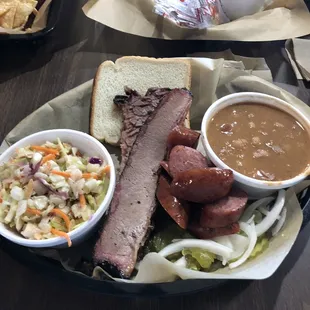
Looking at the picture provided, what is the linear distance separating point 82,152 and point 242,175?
0.54m

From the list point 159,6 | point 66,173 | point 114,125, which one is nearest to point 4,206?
point 66,173

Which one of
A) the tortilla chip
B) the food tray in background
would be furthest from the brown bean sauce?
the tortilla chip

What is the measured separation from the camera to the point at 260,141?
138 centimetres

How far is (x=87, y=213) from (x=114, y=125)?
1.68ft

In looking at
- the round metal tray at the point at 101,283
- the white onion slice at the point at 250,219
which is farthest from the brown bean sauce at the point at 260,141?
the round metal tray at the point at 101,283

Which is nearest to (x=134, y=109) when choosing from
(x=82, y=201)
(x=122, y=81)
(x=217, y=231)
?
(x=122, y=81)

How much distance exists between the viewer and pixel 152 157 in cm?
149

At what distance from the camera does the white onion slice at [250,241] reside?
1.26 m

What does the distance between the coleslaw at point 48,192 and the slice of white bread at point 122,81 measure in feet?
1.06

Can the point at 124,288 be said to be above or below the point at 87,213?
below

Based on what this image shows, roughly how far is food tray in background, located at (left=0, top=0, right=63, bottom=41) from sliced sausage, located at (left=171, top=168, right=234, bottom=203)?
104 centimetres

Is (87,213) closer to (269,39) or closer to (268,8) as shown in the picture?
(269,39)

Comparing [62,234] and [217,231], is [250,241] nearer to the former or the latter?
[217,231]

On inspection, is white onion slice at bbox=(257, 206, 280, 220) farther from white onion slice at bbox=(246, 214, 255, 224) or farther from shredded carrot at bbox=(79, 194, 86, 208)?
shredded carrot at bbox=(79, 194, 86, 208)
